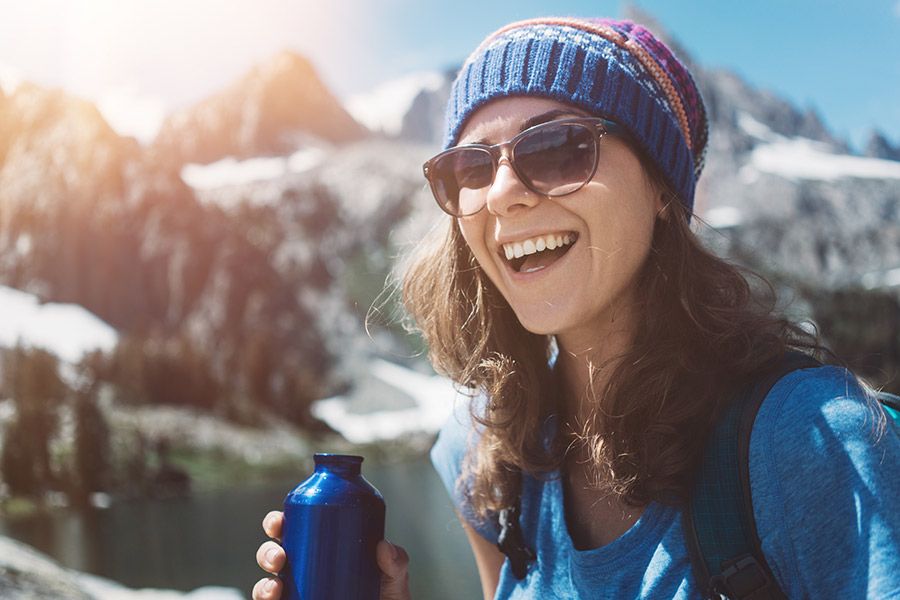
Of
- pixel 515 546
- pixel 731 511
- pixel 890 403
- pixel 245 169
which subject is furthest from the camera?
pixel 245 169

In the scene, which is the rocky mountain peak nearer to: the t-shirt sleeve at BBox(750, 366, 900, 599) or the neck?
the neck

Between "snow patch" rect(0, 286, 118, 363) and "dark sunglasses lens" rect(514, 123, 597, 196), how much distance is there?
121 metres

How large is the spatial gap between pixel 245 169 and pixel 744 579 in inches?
7161

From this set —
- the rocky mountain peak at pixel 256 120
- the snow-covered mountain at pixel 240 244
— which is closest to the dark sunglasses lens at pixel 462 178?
the snow-covered mountain at pixel 240 244

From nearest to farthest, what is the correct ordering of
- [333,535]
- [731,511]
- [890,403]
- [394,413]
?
1. [731,511]
2. [890,403]
3. [333,535]
4. [394,413]

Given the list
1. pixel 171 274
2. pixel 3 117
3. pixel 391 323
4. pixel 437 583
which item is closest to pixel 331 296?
pixel 171 274

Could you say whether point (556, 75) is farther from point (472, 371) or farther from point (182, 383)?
point (182, 383)

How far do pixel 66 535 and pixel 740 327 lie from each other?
6016cm

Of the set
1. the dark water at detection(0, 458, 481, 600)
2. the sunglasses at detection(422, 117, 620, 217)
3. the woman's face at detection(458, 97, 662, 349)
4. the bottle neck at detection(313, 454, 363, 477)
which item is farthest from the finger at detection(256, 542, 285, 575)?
the dark water at detection(0, 458, 481, 600)

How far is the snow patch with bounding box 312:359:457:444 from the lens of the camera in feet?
364

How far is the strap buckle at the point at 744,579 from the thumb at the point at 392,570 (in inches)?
32.2

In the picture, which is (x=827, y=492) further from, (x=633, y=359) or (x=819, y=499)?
(x=633, y=359)

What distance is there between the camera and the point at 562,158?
6.79 ft

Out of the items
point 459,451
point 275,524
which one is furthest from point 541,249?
point 275,524
